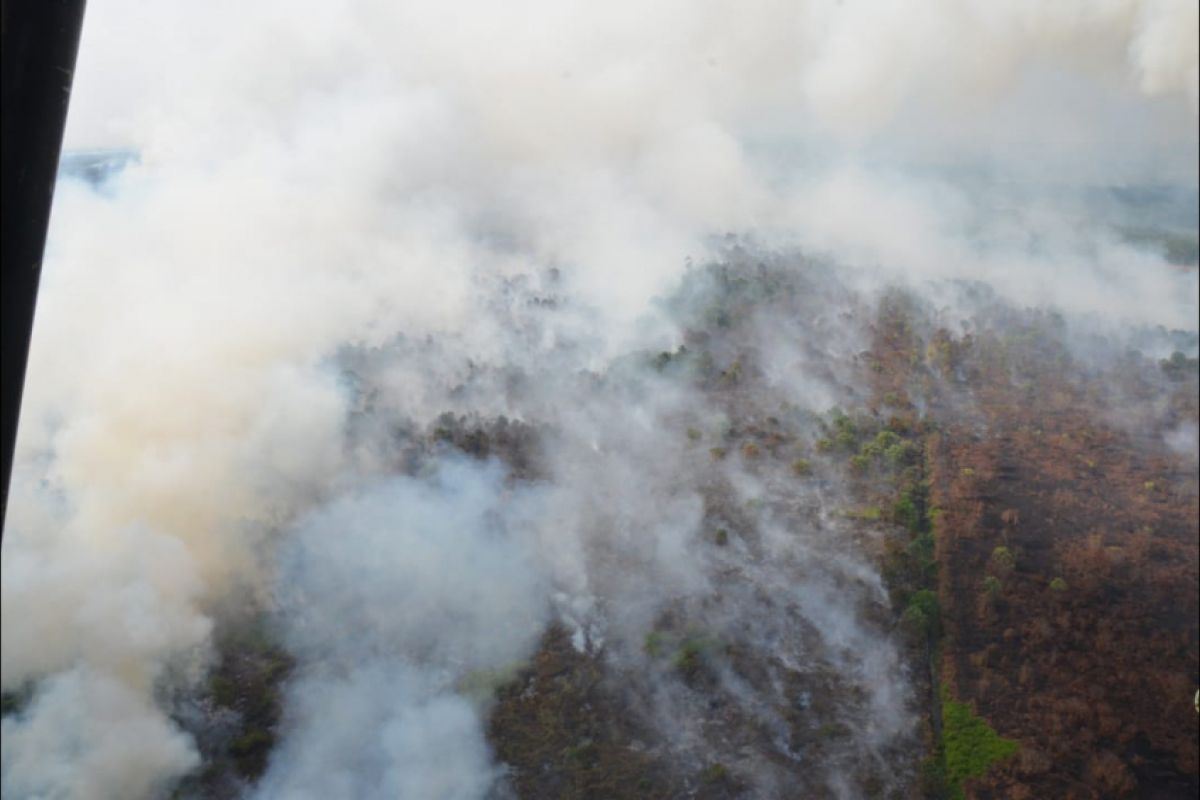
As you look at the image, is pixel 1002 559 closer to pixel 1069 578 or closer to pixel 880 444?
pixel 1069 578

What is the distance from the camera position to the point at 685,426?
40.4ft

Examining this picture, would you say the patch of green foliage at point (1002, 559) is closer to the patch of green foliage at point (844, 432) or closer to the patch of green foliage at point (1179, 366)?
the patch of green foliage at point (844, 432)

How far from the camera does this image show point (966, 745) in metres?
6.98

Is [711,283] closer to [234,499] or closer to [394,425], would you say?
[394,425]

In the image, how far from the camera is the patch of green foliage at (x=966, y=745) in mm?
6668

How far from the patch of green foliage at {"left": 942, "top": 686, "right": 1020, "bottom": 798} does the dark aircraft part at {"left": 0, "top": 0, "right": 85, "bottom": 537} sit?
293 inches

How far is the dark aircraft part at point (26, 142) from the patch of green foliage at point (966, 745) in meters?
7.45

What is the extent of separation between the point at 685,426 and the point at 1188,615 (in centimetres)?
690

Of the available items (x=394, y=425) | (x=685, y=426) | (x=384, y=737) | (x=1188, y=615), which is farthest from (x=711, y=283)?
(x=384, y=737)

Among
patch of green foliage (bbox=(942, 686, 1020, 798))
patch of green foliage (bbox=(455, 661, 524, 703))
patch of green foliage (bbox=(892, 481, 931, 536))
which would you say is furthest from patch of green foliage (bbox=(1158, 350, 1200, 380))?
patch of green foliage (bbox=(455, 661, 524, 703))

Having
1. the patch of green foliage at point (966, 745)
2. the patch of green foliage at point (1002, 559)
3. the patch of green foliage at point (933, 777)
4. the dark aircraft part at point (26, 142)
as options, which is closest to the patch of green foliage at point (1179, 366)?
the patch of green foliage at point (1002, 559)

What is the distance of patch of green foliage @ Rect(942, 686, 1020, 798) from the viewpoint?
667 cm

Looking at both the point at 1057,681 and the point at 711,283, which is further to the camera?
the point at 711,283

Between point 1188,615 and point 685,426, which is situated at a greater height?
point 685,426
